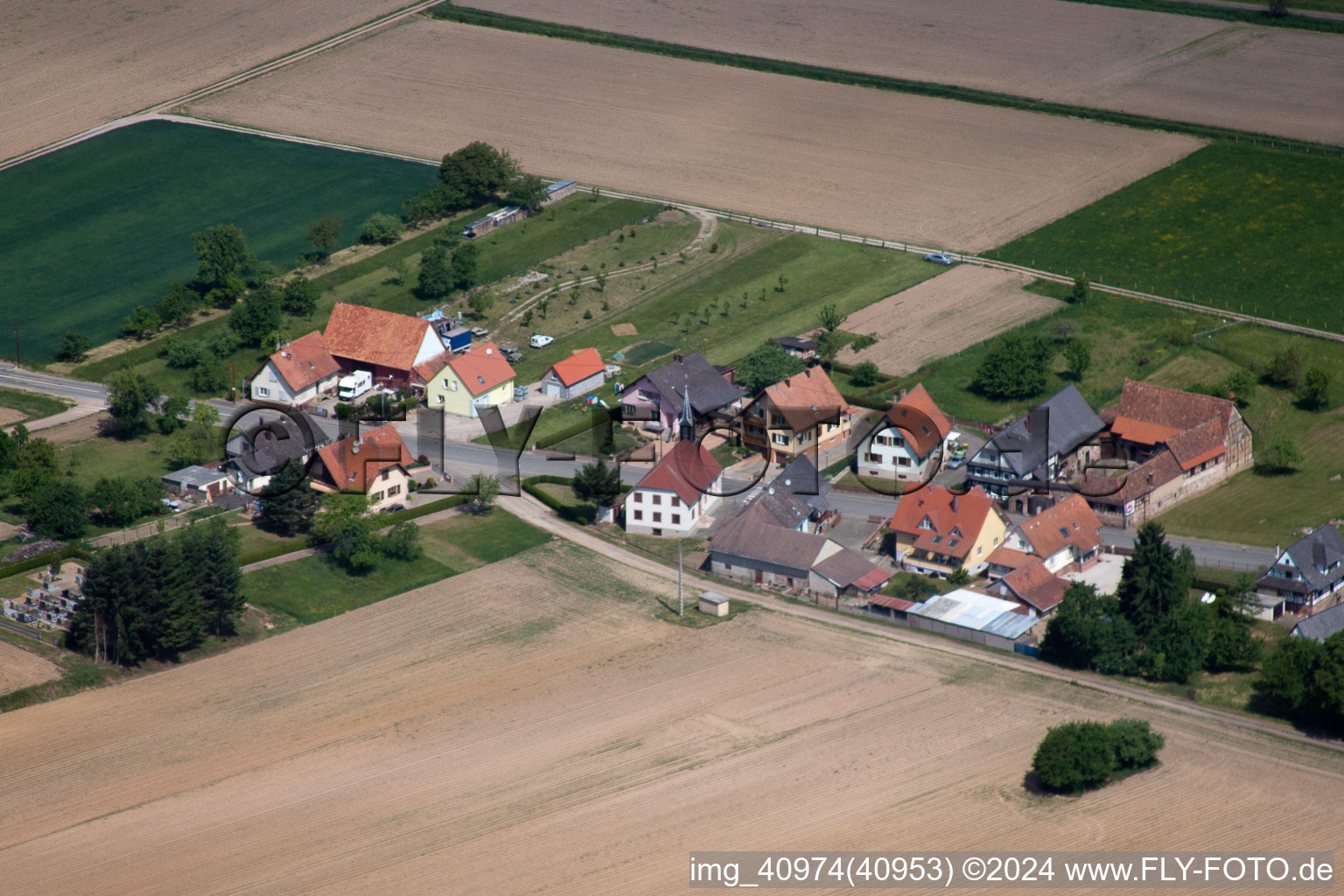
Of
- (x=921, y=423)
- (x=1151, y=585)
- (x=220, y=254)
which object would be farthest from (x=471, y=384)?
(x=1151, y=585)

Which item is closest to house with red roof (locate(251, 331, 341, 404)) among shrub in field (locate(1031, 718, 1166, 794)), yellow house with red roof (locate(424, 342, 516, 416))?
yellow house with red roof (locate(424, 342, 516, 416))

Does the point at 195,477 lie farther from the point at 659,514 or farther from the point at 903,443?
the point at 903,443

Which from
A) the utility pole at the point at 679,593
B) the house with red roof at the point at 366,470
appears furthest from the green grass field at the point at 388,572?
the utility pole at the point at 679,593

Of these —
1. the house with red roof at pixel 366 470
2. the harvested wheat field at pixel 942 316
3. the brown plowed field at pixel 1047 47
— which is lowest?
the house with red roof at pixel 366 470

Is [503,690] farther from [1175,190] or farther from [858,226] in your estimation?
[1175,190]

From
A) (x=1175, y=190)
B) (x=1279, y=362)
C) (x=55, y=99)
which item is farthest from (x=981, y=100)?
(x=55, y=99)

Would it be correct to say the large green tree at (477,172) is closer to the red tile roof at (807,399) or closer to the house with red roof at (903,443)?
the red tile roof at (807,399)
